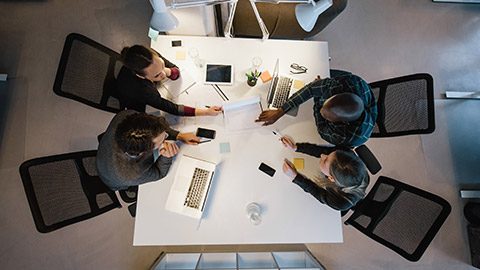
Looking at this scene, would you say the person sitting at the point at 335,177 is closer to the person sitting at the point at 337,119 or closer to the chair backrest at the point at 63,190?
the person sitting at the point at 337,119

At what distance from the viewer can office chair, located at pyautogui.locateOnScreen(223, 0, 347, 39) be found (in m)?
2.06

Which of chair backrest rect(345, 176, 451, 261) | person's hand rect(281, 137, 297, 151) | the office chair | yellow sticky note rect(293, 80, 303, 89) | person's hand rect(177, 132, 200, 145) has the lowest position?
chair backrest rect(345, 176, 451, 261)

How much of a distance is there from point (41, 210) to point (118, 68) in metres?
0.99

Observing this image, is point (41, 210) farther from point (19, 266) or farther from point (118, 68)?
point (19, 266)

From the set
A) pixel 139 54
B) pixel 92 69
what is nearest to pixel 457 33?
pixel 139 54

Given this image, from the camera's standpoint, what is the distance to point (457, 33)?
2703mm

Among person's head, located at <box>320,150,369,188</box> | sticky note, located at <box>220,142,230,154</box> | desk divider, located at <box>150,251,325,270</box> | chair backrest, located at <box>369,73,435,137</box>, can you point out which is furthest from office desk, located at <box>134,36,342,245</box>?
desk divider, located at <box>150,251,325,270</box>

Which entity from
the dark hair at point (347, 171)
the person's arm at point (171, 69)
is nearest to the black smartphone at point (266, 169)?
the dark hair at point (347, 171)

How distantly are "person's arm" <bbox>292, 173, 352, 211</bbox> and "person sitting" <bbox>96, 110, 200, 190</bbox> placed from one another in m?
0.84

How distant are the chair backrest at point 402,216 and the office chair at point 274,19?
1.40m

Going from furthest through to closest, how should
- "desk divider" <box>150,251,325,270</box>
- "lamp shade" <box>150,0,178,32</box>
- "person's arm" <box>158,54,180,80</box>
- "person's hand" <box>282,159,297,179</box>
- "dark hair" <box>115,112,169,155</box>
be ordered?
1. "desk divider" <box>150,251,325,270</box>
2. "person's arm" <box>158,54,180,80</box>
3. "person's hand" <box>282,159,297,179</box>
4. "dark hair" <box>115,112,169,155</box>
5. "lamp shade" <box>150,0,178,32</box>

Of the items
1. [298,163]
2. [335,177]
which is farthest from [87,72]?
[335,177]

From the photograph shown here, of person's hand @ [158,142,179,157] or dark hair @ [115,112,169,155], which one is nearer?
dark hair @ [115,112,169,155]

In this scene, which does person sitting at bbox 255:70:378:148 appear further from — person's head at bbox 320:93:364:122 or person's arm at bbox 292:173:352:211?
person's arm at bbox 292:173:352:211
